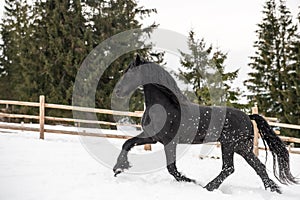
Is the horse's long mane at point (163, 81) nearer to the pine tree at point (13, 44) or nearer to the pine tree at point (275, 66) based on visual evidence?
the pine tree at point (275, 66)

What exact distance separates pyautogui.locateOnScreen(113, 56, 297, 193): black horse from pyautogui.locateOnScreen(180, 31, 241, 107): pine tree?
715 centimetres

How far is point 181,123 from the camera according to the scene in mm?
3730

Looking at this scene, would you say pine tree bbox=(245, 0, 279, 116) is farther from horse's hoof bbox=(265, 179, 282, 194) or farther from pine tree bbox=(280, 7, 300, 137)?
horse's hoof bbox=(265, 179, 282, 194)

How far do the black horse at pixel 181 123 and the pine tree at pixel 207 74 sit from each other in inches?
281

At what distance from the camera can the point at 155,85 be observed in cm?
377

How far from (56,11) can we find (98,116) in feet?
17.7

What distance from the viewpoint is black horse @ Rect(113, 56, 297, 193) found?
371 centimetres

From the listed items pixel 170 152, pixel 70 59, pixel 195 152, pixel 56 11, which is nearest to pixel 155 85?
pixel 170 152

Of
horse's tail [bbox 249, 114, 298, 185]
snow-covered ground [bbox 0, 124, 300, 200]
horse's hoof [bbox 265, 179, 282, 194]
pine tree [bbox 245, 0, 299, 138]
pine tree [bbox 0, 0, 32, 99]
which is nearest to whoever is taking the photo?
snow-covered ground [bbox 0, 124, 300, 200]

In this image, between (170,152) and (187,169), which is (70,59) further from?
(170,152)

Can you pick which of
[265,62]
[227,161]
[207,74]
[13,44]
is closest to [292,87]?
[265,62]

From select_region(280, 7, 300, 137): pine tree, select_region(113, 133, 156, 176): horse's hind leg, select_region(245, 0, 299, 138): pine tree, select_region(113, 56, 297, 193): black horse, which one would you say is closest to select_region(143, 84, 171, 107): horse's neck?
select_region(113, 56, 297, 193): black horse

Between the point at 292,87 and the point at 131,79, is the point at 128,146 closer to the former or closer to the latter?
the point at 131,79

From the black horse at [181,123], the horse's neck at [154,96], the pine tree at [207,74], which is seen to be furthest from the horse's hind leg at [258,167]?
the pine tree at [207,74]
